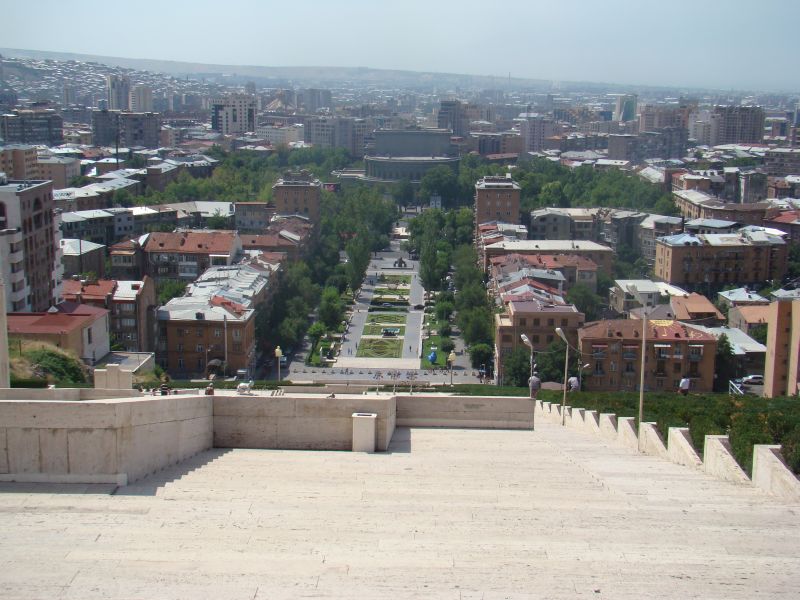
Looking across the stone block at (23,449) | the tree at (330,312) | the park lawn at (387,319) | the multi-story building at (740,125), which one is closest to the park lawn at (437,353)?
the park lawn at (387,319)

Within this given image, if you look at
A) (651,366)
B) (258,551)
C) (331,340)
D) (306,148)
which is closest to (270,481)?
(258,551)

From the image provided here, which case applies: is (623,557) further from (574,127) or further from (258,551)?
(574,127)

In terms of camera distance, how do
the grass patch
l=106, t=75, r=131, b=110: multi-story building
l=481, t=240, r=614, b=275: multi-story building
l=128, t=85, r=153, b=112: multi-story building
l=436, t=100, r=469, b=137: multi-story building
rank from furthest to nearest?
l=106, t=75, r=131, b=110: multi-story building
l=128, t=85, r=153, b=112: multi-story building
l=436, t=100, r=469, b=137: multi-story building
l=481, t=240, r=614, b=275: multi-story building
the grass patch

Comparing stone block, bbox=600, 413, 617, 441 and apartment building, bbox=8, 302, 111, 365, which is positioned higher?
stone block, bbox=600, 413, 617, 441

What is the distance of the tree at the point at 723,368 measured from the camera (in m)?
27.9

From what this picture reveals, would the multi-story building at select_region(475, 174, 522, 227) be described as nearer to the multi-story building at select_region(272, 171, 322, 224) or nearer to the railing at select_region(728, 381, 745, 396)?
the multi-story building at select_region(272, 171, 322, 224)

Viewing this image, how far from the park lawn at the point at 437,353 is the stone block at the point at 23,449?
79.8 feet

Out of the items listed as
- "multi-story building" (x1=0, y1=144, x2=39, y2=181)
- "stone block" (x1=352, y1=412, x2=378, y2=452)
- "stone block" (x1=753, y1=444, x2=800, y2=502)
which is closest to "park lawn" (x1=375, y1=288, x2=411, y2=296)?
"multi-story building" (x1=0, y1=144, x2=39, y2=181)

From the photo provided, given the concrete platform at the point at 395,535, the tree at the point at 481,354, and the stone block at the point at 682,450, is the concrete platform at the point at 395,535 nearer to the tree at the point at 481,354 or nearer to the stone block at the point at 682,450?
the stone block at the point at 682,450

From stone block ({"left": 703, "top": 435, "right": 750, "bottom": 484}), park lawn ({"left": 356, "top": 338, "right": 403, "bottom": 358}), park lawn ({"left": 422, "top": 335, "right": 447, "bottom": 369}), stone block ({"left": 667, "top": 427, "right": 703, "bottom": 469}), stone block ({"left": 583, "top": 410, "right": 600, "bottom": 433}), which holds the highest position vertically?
stone block ({"left": 703, "top": 435, "right": 750, "bottom": 484})

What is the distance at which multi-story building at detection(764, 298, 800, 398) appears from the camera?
77.8 feet

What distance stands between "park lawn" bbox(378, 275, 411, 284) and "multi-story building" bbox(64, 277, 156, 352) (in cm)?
2031

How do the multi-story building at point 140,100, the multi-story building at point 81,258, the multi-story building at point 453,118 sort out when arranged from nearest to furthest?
the multi-story building at point 81,258 < the multi-story building at point 453,118 < the multi-story building at point 140,100

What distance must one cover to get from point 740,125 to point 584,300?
75212mm
